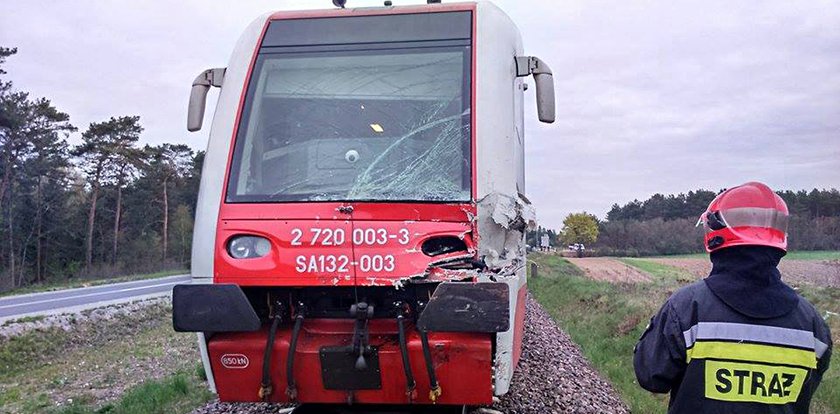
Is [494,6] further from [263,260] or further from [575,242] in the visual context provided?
[575,242]

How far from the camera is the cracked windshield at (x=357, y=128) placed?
171 inches

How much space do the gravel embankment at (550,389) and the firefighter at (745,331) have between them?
11.6ft

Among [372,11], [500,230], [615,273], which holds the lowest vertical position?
[615,273]

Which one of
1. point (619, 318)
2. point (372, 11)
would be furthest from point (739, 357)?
point (619, 318)

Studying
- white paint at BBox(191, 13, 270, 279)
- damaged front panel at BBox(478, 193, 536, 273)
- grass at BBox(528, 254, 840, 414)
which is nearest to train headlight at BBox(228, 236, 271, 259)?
white paint at BBox(191, 13, 270, 279)

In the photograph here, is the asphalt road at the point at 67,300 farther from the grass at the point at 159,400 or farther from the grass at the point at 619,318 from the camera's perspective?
the grass at the point at 619,318

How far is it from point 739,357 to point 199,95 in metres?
3.88

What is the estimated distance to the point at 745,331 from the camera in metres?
2.45

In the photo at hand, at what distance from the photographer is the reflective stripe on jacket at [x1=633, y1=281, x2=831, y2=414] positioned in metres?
2.45

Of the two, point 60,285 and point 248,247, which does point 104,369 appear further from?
point 60,285

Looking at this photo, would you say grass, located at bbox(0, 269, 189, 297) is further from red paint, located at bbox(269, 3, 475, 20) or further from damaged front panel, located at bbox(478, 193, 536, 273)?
damaged front panel, located at bbox(478, 193, 536, 273)

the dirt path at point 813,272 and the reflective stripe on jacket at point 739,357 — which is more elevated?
the reflective stripe on jacket at point 739,357

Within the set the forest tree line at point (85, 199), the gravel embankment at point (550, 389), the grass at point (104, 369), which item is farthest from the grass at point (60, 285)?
the gravel embankment at point (550, 389)

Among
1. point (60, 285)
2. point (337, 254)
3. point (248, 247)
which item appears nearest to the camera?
point (337, 254)
